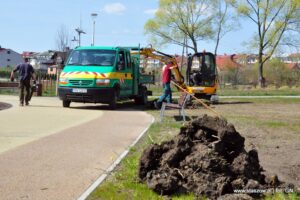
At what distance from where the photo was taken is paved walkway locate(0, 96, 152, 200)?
645 centimetres

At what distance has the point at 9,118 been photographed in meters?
14.8

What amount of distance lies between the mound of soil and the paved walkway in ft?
3.07

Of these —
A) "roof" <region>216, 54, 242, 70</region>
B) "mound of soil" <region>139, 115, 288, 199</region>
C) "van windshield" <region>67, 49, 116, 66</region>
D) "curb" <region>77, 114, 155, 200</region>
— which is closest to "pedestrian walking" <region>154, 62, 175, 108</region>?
"van windshield" <region>67, 49, 116, 66</region>

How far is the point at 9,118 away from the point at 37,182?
8.56 metres

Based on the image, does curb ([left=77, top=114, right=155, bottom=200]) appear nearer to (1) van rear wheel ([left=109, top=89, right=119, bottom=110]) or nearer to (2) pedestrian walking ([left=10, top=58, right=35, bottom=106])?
(1) van rear wheel ([left=109, top=89, right=119, bottom=110])

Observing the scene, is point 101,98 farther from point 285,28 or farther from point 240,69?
point 240,69

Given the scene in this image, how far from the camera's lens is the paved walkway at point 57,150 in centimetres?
645

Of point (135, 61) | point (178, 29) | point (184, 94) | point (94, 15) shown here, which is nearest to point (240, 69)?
point (178, 29)

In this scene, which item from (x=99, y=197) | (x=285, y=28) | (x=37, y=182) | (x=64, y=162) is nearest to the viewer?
(x=99, y=197)

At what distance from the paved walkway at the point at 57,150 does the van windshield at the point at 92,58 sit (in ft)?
15.1

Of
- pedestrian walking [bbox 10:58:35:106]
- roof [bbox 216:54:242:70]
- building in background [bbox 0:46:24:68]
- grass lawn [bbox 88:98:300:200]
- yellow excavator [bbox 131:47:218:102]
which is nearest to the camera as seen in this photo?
grass lawn [bbox 88:98:300:200]

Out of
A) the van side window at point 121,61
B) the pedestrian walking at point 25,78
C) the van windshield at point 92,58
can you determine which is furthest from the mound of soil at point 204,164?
the pedestrian walking at point 25,78

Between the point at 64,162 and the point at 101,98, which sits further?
the point at 101,98

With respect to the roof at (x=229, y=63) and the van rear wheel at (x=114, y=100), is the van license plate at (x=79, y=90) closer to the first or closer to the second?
the van rear wheel at (x=114, y=100)
